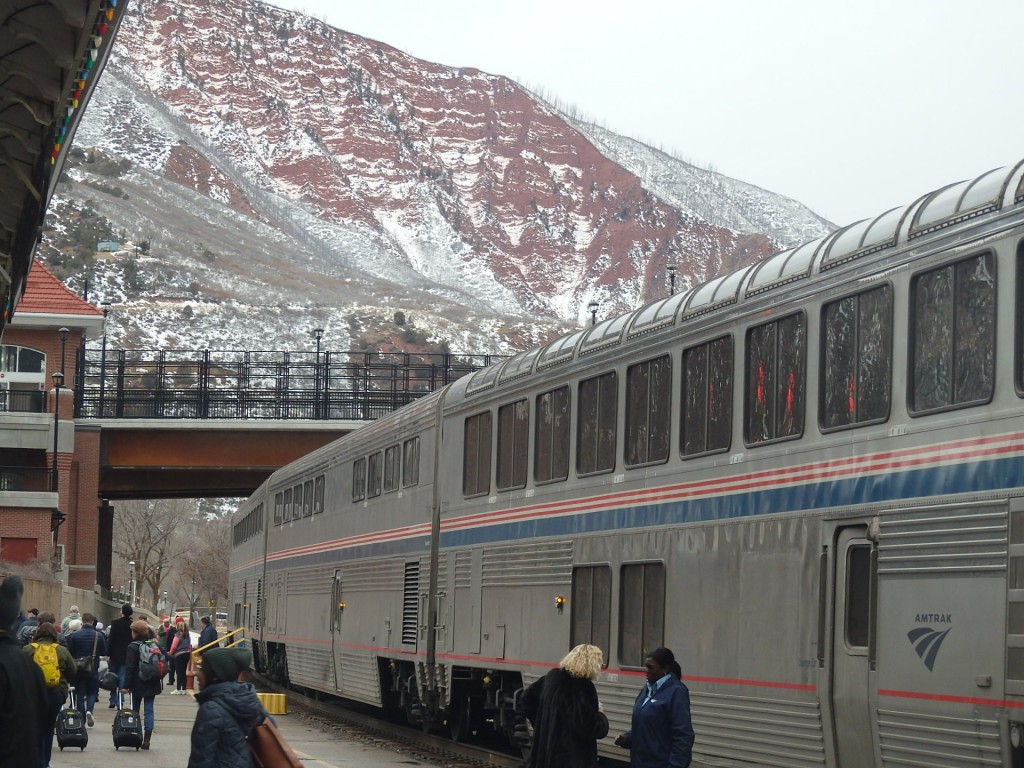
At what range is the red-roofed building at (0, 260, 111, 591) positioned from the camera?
46531 mm

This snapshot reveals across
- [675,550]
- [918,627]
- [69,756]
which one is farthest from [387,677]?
[918,627]

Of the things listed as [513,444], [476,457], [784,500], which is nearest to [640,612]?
[784,500]

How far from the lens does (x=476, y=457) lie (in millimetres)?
17484

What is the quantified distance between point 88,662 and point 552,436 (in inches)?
280

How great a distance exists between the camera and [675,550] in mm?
12227

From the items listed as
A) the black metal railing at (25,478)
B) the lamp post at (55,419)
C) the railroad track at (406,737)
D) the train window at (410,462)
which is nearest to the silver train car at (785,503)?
the railroad track at (406,737)

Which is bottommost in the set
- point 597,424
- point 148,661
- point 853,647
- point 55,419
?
point 148,661

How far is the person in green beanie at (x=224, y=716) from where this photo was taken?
7254mm

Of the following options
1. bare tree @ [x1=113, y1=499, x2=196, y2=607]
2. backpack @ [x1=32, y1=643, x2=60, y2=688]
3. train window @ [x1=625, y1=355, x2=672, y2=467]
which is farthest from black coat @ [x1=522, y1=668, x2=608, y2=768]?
bare tree @ [x1=113, y1=499, x2=196, y2=607]

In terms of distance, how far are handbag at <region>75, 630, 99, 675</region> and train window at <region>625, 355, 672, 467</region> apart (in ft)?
27.9

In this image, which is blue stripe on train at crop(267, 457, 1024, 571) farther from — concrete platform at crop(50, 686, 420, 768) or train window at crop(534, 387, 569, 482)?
concrete platform at crop(50, 686, 420, 768)

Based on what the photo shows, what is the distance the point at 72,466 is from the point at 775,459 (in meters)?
41.2

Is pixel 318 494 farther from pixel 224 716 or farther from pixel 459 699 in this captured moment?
pixel 224 716

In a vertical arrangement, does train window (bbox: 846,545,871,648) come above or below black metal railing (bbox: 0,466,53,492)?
below
